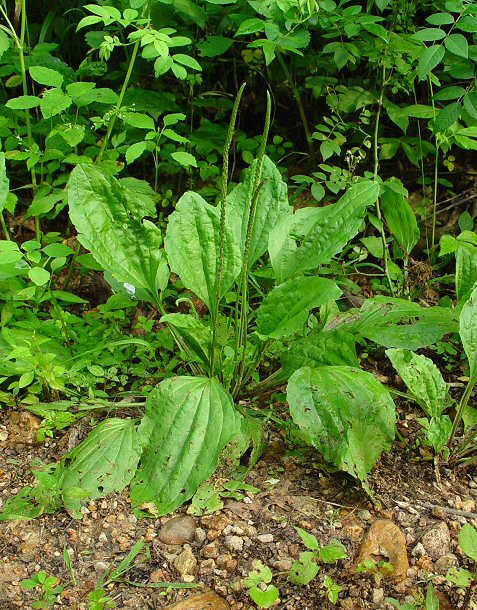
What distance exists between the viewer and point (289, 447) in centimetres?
233

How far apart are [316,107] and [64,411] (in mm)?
2034

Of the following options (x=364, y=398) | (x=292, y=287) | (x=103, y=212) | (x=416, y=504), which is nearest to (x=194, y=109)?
(x=103, y=212)

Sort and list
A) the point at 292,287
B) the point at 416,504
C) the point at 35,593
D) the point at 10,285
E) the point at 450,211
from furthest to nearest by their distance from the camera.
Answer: the point at 450,211 < the point at 10,285 < the point at 292,287 < the point at 416,504 < the point at 35,593

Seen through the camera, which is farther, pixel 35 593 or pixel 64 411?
pixel 64 411

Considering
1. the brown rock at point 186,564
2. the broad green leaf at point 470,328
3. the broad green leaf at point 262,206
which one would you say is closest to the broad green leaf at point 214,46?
the broad green leaf at point 262,206

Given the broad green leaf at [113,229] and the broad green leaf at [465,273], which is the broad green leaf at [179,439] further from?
the broad green leaf at [465,273]

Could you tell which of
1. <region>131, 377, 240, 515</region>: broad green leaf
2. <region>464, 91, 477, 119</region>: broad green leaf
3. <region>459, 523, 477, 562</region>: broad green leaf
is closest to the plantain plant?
<region>131, 377, 240, 515</region>: broad green leaf

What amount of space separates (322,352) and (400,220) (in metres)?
0.97

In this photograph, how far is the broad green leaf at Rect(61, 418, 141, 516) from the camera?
202 cm

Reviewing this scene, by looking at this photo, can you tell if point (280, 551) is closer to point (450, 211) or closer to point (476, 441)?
point (476, 441)

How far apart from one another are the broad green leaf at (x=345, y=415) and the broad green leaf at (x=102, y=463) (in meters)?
0.50

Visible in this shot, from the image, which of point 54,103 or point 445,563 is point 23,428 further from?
point 445,563

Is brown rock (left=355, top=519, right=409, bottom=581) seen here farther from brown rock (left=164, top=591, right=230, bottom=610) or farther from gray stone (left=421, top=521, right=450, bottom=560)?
brown rock (left=164, top=591, right=230, bottom=610)

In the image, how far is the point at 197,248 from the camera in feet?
8.02
